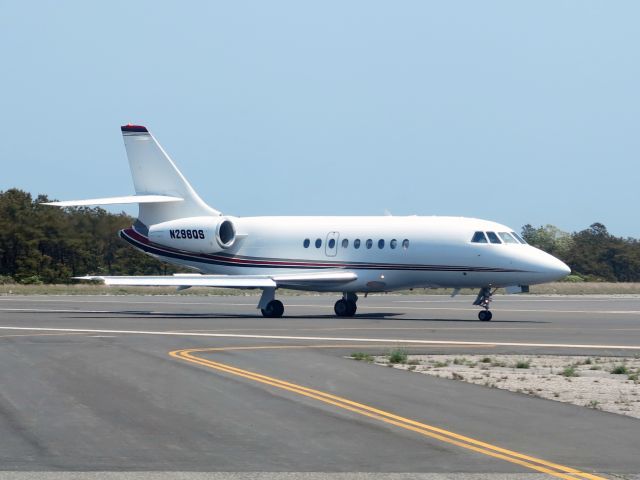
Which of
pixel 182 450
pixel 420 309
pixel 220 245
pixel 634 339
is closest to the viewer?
pixel 182 450

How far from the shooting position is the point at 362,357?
21719 millimetres

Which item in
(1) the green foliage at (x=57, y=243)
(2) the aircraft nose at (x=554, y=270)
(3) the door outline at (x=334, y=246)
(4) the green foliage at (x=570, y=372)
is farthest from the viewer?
(1) the green foliage at (x=57, y=243)

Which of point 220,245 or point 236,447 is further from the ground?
point 220,245

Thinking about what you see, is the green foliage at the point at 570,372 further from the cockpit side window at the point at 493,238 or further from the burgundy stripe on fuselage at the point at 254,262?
the cockpit side window at the point at 493,238

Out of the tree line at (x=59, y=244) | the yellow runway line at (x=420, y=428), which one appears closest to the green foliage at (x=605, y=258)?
the tree line at (x=59, y=244)

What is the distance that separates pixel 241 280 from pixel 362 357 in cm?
1618

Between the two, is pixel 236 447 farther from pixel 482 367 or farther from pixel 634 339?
pixel 634 339

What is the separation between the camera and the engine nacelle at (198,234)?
137ft

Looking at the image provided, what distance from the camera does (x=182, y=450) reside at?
36.4ft

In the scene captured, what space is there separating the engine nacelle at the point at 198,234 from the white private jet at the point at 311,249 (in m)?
0.04

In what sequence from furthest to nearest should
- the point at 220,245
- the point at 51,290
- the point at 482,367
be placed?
the point at 51,290, the point at 220,245, the point at 482,367

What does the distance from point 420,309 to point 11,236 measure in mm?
35446

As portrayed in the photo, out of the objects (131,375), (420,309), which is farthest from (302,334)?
(420,309)

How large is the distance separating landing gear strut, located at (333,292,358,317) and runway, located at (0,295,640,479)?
1230 centimetres
